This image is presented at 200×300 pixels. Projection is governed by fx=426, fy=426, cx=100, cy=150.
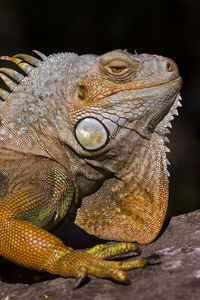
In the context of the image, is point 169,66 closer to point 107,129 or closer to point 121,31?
point 107,129

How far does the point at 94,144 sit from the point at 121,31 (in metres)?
6.68

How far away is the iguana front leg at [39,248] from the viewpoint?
273 cm

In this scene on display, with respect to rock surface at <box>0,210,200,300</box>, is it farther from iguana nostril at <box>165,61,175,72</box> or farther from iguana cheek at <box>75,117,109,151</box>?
iguana nostril at <box>165,61,175,72</box>

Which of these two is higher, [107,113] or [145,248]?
[107,113]

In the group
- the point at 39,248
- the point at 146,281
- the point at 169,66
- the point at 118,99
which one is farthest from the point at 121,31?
the point at 146,281

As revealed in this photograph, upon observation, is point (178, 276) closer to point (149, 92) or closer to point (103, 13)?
point (149, 92)

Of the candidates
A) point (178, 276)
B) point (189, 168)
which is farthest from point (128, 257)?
point (189, 168)

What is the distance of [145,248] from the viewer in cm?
338

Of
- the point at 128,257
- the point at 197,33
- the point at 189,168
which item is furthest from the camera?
the point at 197,33

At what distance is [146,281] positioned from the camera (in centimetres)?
260

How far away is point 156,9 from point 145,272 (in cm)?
821

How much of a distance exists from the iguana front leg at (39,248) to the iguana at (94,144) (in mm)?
16

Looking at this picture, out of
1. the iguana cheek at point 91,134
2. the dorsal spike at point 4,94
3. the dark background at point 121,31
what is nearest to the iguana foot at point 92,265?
the iguana cheek at point 91,134

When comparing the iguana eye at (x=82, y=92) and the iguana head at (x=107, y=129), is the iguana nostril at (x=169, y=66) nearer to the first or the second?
the iguana head at (x=107, y=129)
